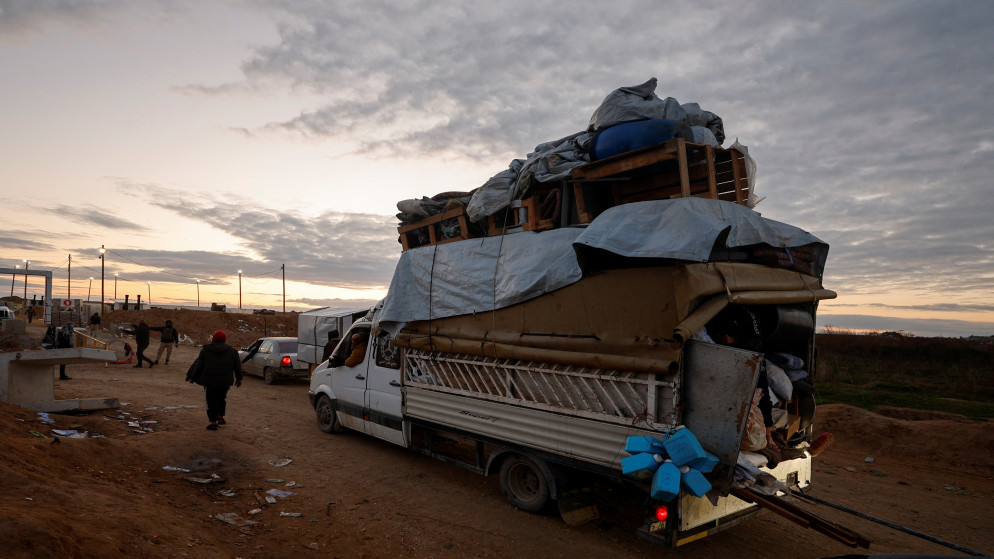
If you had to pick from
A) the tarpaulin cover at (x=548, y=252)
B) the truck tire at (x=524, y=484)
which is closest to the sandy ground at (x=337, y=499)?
the truck tire at (x=524, y=484)

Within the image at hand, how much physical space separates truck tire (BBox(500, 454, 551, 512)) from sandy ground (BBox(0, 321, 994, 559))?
142 millimetres

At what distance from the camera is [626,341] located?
15.0ft

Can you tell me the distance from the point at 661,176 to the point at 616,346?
212 cm

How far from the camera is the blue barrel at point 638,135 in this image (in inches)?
217

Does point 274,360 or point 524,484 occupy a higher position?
point 274,360

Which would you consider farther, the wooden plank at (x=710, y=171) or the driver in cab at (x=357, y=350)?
the driver in cab at (x=357, y=350)

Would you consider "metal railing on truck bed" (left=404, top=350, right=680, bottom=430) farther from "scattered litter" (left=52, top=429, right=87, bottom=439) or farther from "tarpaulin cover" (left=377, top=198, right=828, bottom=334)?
"scattered litter" (left=52, top=429, right=87, bottom=439)

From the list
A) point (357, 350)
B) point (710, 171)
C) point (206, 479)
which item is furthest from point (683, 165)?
point (206, 479)

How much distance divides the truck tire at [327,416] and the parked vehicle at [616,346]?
2.15 meters

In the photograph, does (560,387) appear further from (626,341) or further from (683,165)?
(683,165)

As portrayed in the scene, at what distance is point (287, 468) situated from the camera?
6.80 metres

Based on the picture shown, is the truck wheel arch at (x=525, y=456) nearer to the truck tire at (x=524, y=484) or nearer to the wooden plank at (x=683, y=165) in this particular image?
the truck tire at (x=524, y=484)

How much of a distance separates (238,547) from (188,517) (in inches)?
31.9

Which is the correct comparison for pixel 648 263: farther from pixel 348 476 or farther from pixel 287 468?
pixel 287 468
